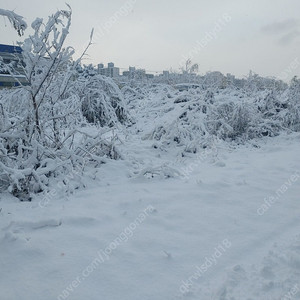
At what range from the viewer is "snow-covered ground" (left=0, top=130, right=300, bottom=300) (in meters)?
2.01

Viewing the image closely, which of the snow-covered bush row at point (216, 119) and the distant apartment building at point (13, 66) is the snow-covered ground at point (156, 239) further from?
the snow-covered bush row at point (216, 119)

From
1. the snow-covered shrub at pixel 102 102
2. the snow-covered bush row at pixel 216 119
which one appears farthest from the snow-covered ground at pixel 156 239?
the snow-covered shrub at pixel 102 102

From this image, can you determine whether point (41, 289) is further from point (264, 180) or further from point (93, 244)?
point (264, 180)

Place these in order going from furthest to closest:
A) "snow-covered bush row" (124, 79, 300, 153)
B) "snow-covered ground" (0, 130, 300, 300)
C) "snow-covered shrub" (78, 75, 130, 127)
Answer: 1. "snow-covered shrub" (78, 75, 130, 127)
2. "snow-covered bush row" (124, 79, 300, 153)
3. "snow-covered ground" (0, 130, 300, 300)

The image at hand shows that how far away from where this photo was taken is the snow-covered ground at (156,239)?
2.01 m

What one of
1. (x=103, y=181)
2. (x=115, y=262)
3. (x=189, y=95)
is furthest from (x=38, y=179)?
(x=189, y=95)

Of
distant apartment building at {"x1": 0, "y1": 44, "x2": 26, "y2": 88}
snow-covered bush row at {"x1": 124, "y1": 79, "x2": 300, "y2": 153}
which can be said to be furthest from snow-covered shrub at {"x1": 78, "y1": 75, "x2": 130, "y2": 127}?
distant apartment building at {"x1": 0, "y1": 44, "x2": 26, "y2": 88}

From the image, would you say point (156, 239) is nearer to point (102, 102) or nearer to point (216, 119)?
point (216, 119)

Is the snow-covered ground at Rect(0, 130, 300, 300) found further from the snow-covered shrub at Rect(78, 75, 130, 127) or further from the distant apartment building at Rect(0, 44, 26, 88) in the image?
the snow-covered shrub at Rect(78, 75, 130, 127)

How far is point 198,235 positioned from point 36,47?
299cm

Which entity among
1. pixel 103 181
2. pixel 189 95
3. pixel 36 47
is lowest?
pixel 103 181

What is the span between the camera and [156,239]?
2.62 meters

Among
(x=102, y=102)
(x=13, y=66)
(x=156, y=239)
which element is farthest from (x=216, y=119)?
(x=156, y=239)

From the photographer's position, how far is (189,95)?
8.92 m
